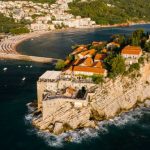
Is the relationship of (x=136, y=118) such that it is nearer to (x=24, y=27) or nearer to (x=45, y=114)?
(x=45, y=114)

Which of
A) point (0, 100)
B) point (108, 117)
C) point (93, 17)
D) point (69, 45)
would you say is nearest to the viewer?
point (108, 117)

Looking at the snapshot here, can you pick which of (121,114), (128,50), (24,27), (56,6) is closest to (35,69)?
(128,50)

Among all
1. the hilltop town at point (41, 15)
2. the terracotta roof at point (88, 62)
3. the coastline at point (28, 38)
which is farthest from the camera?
the hilltop town at point (41, 15)

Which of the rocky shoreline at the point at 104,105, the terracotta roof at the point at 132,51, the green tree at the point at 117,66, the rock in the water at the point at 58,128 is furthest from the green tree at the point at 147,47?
the rock in the water at the point at 58,128

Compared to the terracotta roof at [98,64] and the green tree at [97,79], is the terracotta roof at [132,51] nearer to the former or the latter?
the terracotta roof at [98,64]

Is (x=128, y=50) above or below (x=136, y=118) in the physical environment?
above
